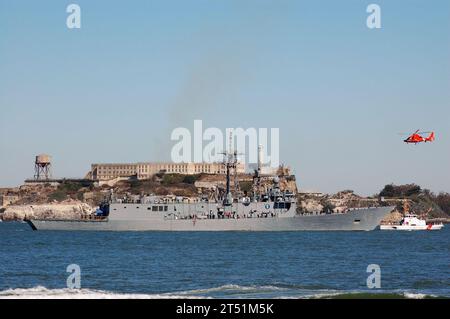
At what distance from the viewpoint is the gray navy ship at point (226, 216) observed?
96.5 m

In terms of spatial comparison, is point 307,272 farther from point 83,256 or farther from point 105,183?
point 105,183

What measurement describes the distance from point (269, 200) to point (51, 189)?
4271 inches

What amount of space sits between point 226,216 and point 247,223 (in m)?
4.33

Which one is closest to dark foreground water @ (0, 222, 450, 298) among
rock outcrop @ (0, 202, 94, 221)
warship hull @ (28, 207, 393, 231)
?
warship hull @ (28, 207, 393, 231)

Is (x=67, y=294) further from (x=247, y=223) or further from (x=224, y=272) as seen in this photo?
(x=247, y=223)

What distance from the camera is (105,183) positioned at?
193 metres

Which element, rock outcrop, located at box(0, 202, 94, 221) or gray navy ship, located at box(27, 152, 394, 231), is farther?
rock outcrop, located at box(0, 202, 94, 221)

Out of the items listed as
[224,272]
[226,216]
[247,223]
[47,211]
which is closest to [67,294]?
[224,272]

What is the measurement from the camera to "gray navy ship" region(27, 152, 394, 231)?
96.5 meters

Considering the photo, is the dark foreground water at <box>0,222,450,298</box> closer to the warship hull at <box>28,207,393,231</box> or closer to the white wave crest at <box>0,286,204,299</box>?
the white wave crest at <box>0,286,204,299</box>

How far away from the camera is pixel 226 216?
329ft
